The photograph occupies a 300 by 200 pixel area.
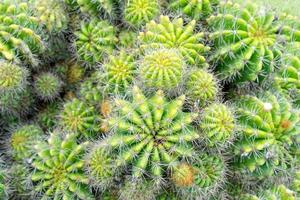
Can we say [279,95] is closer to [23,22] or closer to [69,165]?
[69,165]

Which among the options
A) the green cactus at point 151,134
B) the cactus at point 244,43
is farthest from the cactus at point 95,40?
the cactus at point 244,43

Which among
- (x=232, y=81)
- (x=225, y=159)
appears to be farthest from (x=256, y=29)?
(x=225, y=159)

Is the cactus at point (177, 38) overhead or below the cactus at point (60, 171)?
overhead

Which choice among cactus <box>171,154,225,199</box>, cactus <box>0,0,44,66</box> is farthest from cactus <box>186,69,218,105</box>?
cactus <box>0,0,44,66</box>

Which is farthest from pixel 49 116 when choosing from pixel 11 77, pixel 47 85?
pixel 11 77

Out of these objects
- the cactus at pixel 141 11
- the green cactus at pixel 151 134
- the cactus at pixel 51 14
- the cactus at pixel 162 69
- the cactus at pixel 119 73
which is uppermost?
the cactus at pixel 51 14

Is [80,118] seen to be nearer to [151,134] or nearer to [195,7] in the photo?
[151,134]

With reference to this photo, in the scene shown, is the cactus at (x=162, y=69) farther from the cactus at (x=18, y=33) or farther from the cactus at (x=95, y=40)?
the cactus at (x=18, y=33)

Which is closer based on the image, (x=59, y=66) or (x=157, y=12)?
(x=157, y=12)
